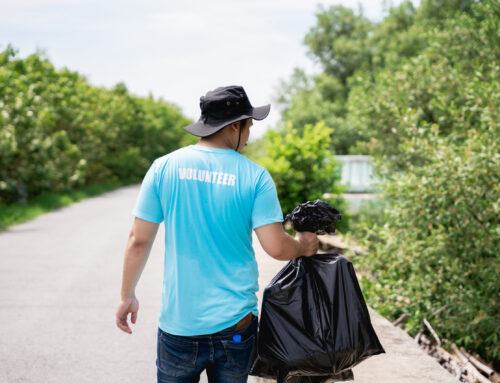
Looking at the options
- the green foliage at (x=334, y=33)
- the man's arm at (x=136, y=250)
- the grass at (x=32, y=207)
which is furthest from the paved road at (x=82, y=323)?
the green foliage at (x=334, y=33)

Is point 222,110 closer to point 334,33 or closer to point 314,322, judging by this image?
point 314,322

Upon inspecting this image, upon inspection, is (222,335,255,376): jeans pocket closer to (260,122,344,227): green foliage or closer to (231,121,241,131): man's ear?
(231,121,241,131): man's ear

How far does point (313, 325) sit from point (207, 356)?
486 mm

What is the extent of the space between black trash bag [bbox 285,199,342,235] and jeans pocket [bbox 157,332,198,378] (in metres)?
0.69

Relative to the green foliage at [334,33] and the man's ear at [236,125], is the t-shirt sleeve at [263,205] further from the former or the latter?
the green foliage at [334,33]

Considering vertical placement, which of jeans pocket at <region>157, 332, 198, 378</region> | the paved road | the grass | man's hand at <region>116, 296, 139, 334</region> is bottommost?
the grass

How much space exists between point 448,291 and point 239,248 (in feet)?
17.4

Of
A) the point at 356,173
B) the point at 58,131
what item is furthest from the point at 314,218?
the point at 58,131

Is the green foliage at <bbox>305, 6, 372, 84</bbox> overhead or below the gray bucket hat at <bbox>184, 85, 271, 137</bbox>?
overhead

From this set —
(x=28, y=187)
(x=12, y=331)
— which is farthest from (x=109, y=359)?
(x=28, y=187)

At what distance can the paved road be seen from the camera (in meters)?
4.38

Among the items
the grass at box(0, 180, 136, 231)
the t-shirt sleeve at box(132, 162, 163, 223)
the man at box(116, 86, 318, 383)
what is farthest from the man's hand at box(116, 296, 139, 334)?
the grass at box(0, 180, 136, 231)

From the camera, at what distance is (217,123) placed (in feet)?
7.69

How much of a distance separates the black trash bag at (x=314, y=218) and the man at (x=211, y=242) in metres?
0.18
